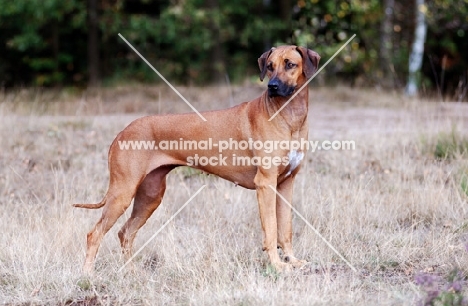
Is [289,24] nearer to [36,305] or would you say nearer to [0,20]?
[0,20]

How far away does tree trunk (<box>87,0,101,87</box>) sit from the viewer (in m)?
18.3

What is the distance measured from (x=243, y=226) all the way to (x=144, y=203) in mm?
1085

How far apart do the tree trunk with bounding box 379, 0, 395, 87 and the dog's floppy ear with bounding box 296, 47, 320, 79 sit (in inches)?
437

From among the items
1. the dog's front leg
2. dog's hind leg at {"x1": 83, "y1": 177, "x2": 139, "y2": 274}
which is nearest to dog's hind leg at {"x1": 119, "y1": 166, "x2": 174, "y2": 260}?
dog's hind leg at {"x1": 83, "y1": 177, "x2": 139, "y2": 274}

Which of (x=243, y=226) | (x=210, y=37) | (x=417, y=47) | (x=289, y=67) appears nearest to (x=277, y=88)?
(x=289, y=67)

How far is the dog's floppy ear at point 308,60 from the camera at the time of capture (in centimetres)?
569

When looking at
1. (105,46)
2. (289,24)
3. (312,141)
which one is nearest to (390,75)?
(289,24)

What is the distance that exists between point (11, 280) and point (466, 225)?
12.9ft

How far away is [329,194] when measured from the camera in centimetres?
720

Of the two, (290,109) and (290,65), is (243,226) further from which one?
(290,65)

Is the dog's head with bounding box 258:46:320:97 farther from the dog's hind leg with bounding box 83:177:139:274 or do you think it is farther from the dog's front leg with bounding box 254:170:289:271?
the dog's hind leg with bounding box 83:177:139:274

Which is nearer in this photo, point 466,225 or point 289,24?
point 466,225

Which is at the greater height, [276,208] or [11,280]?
[276,208]

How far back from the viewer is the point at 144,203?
6.25 metres
